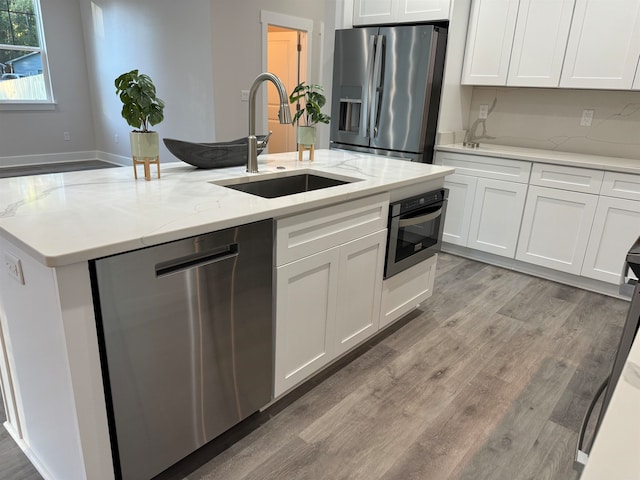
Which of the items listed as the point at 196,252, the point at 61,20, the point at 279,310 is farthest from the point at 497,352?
the point at 61,20

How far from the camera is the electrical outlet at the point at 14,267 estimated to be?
1.24m

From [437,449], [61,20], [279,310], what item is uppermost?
[61,20]

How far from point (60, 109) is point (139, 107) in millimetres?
6033

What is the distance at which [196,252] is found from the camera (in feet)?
4.41

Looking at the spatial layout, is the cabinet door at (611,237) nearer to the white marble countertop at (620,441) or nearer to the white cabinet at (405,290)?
the white cabinet at (405,290)

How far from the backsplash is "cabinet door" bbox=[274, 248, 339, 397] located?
8.98 ft

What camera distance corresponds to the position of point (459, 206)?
374 cm

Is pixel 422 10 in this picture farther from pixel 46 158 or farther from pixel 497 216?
pixel 46 158

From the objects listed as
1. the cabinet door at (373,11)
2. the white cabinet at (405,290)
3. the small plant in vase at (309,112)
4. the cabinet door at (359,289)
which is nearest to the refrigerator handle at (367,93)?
the cabinet door at (373,11)

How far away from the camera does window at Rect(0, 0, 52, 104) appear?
6.06m

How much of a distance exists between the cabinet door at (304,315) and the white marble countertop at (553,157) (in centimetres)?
213

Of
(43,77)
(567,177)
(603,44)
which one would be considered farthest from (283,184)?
(43,77)

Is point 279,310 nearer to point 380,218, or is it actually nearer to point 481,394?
point 380,218

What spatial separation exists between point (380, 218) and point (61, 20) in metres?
6.54
